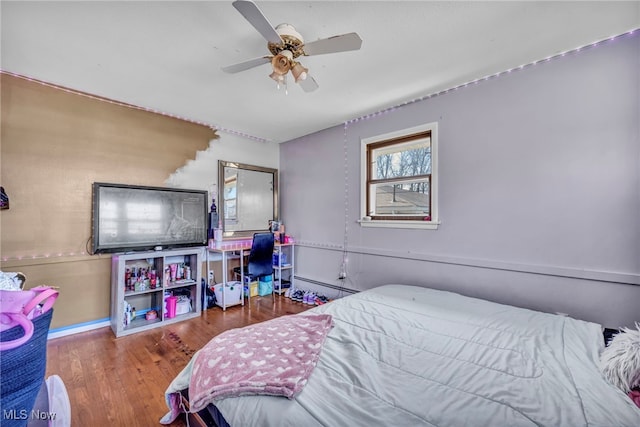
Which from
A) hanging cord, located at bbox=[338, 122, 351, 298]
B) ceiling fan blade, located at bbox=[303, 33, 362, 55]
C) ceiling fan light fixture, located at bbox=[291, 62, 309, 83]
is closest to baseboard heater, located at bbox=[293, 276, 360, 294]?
hanging cord, located at bbox=[338, 122, 351, 298]

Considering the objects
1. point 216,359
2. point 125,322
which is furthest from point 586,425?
point 125,322

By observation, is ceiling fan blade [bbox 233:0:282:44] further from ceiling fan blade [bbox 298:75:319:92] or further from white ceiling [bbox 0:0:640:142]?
ceiling fan blade [bbox 298:75:319:92]

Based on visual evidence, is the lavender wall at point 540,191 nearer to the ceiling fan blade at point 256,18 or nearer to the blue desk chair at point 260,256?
the blue desk chair at point 260,256

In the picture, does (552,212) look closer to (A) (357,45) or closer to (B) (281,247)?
(A) (357,45)

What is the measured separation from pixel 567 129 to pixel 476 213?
875 mm

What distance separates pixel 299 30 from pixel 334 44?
1.16 feet

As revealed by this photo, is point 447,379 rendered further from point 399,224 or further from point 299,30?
point 299,30

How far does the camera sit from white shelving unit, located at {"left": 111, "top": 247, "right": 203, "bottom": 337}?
8.76 feet

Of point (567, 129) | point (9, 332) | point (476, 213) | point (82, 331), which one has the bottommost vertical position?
point (82, 331)

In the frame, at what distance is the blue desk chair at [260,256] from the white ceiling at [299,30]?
170 centimetres

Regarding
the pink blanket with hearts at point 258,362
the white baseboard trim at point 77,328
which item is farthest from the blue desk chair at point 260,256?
the pink blanket with hearts at point 258,362

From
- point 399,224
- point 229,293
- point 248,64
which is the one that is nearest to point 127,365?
point 229,293

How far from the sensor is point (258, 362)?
1.24 meters

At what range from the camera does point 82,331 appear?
268cm
